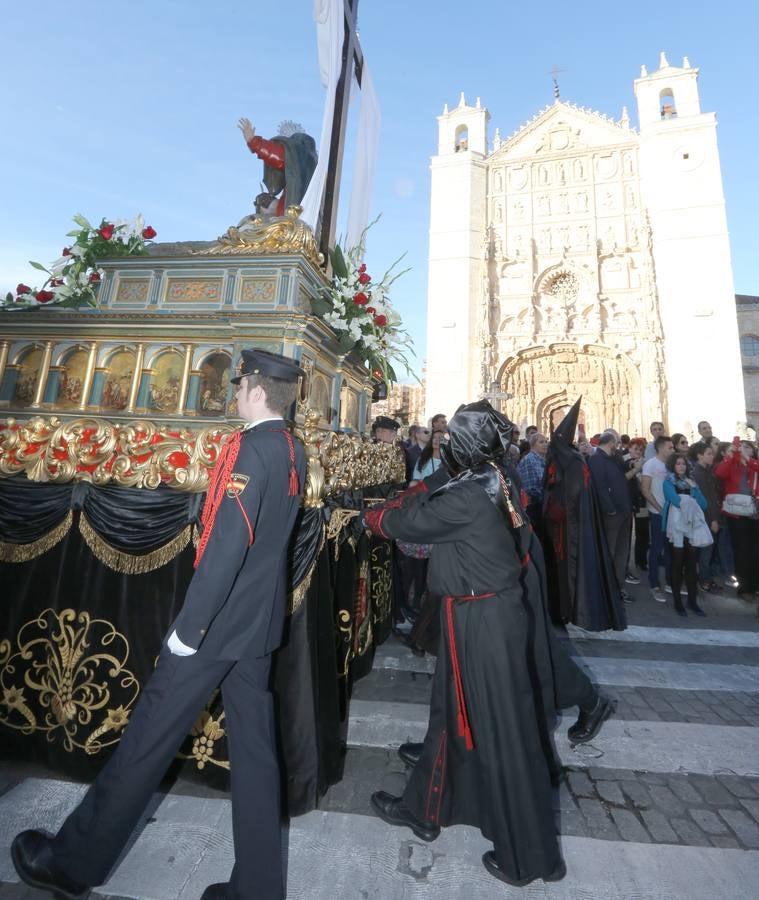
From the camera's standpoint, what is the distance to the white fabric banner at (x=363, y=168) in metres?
5.53

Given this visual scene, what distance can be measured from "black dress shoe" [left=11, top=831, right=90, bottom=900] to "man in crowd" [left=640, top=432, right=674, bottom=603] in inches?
266

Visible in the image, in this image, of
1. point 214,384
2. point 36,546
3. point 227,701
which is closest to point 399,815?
point 227,701

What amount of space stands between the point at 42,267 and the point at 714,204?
2940 cm

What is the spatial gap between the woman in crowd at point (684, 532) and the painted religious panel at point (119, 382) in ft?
21.6

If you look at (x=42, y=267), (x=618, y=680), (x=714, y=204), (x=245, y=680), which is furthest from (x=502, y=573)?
(x=714, y=204)

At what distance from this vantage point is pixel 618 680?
352 centimetres

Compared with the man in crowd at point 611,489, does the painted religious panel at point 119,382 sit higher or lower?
higher

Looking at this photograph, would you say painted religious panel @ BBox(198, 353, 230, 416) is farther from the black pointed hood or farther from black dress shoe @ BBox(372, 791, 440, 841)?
black dress shoe @ BBox(372, 791, 440, 841)

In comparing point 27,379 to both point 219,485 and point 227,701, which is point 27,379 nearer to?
point 219,485

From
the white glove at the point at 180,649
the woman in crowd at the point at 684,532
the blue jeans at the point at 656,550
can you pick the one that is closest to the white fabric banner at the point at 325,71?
the white glove at the point at 180,649

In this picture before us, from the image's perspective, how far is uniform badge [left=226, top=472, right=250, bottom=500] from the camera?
1.50 metres

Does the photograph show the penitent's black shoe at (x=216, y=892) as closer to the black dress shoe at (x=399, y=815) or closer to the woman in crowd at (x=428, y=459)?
the black dress shoe at (x=399, y=815)

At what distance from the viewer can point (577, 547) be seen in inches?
165

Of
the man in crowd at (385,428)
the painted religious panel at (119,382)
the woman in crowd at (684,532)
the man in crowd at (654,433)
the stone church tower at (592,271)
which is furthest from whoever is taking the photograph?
the stone church tower at (592,271)
